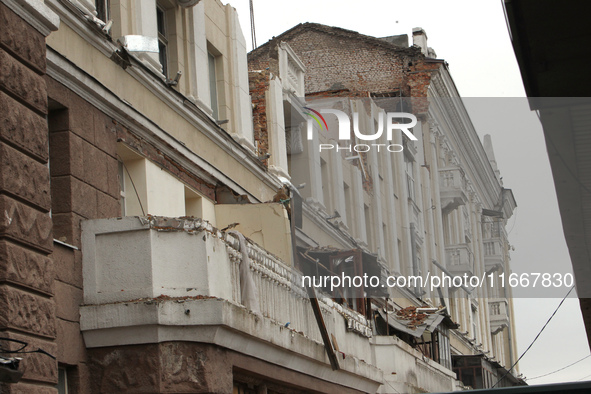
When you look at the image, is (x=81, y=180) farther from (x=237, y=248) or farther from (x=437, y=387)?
(x=437, y=387)

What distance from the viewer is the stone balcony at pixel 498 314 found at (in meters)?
48.7

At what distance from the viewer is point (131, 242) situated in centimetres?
1143

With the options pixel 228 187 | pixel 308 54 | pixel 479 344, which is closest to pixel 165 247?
pixel 228 187

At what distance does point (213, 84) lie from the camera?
58.0 ft

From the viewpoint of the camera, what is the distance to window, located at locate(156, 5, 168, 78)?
15.5 meters

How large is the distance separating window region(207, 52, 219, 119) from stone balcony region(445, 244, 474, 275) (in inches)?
948

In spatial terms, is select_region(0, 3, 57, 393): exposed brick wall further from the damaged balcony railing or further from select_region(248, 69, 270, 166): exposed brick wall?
select_region(248, 69, 270, 166): exposed brick wall

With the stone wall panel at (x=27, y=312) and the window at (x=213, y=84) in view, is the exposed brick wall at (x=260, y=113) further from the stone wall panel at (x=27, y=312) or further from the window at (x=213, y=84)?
the stone wall panel at (x=27, y=312)

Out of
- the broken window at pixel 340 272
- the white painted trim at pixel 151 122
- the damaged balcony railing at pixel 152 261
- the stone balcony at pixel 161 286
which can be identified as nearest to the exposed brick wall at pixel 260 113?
the white painted trim at pixel 151 122

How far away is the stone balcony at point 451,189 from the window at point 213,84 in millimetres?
24031

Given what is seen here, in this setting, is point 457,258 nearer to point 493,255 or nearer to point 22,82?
point 493,255

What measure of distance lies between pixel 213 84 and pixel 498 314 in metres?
34.1

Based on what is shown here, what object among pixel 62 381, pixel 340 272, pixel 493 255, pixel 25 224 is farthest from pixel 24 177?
pixel 493 255

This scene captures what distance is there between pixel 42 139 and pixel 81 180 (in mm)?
1664
